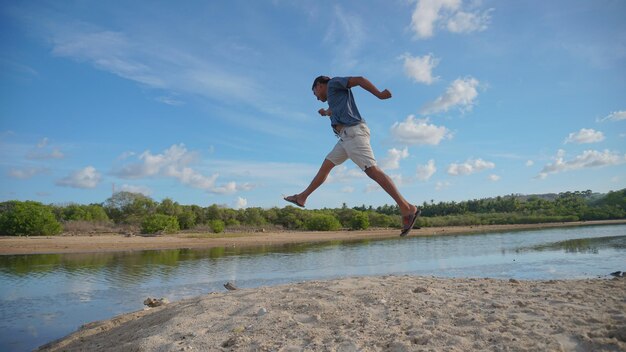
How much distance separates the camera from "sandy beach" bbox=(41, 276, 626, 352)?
3.69m

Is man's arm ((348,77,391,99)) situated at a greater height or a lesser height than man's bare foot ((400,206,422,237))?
greater

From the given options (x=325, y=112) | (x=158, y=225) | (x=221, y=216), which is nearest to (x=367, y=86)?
(x=325, y=112)

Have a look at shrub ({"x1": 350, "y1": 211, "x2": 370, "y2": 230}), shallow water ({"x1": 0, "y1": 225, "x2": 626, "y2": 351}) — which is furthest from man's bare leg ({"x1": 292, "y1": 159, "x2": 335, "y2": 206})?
shrub ({"x1": 350, "y1": 211, "x2": 370, "y2": 230})

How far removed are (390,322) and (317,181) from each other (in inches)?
81.6

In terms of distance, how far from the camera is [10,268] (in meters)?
18.1

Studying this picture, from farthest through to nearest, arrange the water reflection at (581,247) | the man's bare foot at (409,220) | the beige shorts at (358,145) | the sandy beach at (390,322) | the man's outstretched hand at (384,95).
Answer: the water reflection at (581,247), the man's bare foot at (409,220), the beige shorts at (358,145), the man's outstretched hand at (384,95), the sandy beach at (390,322)

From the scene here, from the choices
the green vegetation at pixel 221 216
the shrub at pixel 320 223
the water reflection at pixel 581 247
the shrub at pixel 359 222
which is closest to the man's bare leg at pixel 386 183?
the water reflection at pixel 581 247

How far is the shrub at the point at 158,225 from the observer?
4337cm

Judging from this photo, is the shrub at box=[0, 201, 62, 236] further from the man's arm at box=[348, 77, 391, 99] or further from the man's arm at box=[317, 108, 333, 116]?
the man's arm at box=[348, 77, 391, 99]

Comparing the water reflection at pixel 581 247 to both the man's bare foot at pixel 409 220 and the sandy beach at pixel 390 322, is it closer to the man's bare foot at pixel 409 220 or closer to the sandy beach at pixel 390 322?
the sandy beach at pixel 390 322

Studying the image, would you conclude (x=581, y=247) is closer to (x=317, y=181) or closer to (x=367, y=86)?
(x=317, y=181)

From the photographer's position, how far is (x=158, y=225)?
Result: 43656mm

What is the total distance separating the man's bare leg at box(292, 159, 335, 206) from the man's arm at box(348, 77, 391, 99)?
3.54 feet

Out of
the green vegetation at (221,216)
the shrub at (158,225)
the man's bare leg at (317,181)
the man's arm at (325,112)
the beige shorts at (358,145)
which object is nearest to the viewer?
the beige shorts at (358,145)
